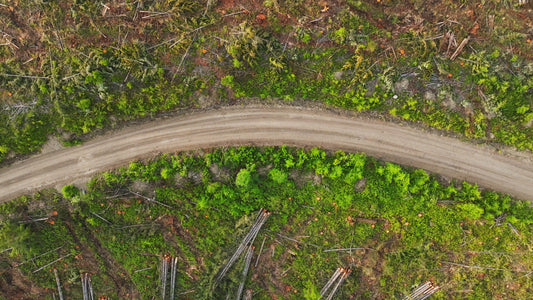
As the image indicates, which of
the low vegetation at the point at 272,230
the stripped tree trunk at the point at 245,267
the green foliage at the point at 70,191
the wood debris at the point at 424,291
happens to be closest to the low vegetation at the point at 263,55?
the green foliage at the point at 70,191

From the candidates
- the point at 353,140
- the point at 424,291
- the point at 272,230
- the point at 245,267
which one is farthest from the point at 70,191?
the point at 424,291

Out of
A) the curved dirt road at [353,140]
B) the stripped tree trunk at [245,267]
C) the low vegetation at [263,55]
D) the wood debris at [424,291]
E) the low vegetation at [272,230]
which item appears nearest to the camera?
the low vegetation at [263,55]

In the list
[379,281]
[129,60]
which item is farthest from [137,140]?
[379,281]

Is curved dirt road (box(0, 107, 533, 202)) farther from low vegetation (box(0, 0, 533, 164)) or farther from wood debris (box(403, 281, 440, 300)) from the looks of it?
wood debris (box(403, 281, 440, 300))

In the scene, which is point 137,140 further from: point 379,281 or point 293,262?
point 379,281

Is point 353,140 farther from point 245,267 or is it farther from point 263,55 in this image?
point 245,267

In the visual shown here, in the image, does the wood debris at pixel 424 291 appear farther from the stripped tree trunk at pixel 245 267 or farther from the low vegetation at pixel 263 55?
the stripped tree trunk at pixel 245 267

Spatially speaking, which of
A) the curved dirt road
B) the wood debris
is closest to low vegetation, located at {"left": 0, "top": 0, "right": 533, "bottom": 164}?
the curved dirt road
